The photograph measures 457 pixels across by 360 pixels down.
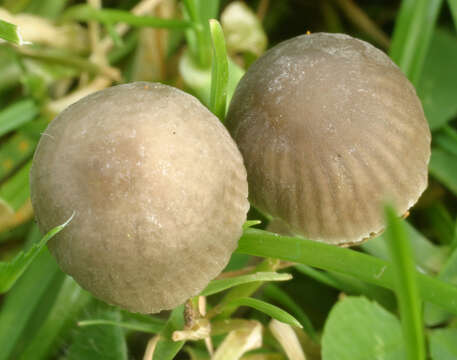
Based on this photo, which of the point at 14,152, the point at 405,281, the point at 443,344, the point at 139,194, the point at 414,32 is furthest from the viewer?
the point at 14,152

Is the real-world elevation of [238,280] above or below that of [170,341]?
above

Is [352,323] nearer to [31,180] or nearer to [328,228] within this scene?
[328,228]

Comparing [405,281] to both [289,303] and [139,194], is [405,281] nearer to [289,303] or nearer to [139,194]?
[139,194]

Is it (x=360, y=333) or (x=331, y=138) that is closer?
(x=331, y=138)

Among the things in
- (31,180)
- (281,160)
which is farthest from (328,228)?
(31,180)

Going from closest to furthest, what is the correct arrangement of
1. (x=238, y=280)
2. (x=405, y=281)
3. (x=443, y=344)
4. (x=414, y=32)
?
(x=405, y=281)
(x=238, y=280)
(x=443, y=344)
(x=414, y=32)

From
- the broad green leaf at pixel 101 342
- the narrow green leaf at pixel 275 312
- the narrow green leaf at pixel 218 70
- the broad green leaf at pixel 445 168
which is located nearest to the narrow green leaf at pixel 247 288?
the narrow green leaf at pixel 275 312

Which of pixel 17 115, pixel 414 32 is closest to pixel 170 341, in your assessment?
pixel 17 115
